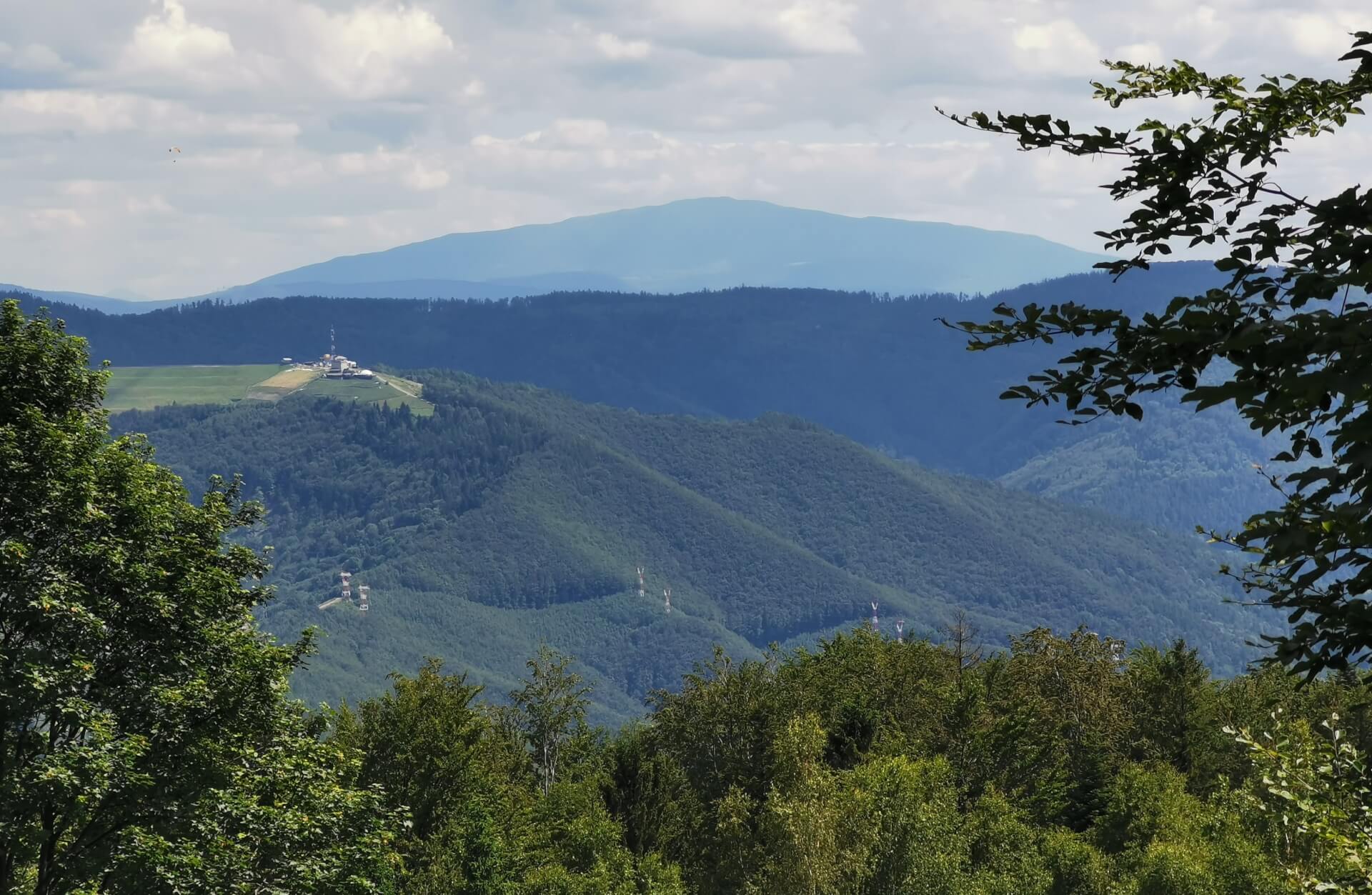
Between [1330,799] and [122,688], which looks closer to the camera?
[1330,799]

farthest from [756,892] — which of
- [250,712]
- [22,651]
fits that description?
[22,651]

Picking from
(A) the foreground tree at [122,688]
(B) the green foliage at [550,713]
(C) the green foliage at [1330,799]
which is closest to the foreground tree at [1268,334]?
(C) the green foliage at [1330,799]

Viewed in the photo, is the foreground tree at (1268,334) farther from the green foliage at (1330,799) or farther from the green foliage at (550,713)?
the green foliage at (550,713)

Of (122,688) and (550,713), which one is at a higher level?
(122,688)

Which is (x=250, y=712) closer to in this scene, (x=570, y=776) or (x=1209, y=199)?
(x=1209, y=199)

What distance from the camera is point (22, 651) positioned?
75.5ft

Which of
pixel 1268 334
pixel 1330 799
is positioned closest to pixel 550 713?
pixel 1330 799

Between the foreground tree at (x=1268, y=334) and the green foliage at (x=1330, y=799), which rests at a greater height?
the foreground tree at (x=1268, y=334)

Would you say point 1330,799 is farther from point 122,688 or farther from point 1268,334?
point 122,688

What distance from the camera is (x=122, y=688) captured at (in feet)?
81.3

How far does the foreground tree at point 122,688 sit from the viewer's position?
894 inches

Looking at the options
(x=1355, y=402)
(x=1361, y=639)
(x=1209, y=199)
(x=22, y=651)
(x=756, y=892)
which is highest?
(x=1209, y=199)

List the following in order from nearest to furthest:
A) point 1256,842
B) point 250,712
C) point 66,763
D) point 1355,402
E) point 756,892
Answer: point 1355,402, point 66,763, point 250,712, point 1256,842, point 756,892

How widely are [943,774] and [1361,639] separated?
5534 centimetres
